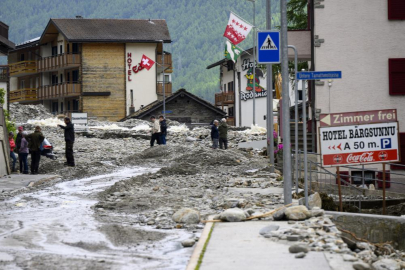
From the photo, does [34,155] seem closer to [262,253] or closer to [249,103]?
[262,253]

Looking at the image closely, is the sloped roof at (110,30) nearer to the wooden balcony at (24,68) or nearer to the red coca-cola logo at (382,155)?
the wooden balcony at (24,68)

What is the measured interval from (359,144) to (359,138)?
5.4 inches

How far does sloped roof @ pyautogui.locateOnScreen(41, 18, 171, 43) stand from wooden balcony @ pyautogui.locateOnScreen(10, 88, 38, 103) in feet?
26.8

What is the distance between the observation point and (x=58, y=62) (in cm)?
8269

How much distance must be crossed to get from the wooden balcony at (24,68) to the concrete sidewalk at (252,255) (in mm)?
A: 78547

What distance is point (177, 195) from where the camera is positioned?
1956 centimetres

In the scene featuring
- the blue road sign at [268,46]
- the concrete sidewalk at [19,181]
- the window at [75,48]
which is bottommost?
the concrete sidewalk at [19,181]

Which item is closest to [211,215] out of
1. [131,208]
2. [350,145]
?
[131,208]

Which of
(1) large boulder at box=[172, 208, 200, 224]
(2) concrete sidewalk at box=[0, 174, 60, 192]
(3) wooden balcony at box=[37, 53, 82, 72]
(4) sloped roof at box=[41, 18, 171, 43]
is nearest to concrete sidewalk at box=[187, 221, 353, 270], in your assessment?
(1) large boulder at box=[172, 208, 200, 224]

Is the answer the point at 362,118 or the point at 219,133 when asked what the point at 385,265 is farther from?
the point at 219,133

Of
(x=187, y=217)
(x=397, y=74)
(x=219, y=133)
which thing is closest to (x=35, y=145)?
(x=219, y=133)

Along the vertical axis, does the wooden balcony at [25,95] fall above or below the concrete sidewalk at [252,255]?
above

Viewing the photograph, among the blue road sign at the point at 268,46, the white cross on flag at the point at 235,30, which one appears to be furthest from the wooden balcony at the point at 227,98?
the blue road sign at the point at 268,46

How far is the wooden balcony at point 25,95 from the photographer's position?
294 ft
